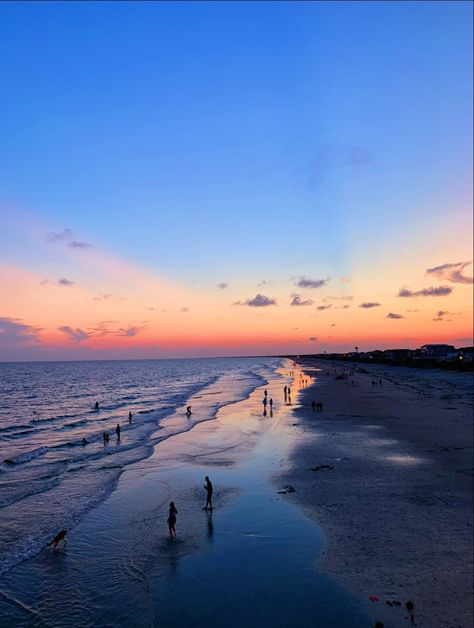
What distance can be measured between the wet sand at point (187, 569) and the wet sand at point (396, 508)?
0.96 m

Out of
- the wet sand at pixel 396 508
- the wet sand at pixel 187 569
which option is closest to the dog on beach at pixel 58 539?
the wet sand at pixel 187 569

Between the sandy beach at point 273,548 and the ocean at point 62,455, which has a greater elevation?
the sandy beach at point 273,548

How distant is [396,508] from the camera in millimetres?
19859

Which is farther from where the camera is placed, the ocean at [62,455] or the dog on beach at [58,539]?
the ocean at [62,455]

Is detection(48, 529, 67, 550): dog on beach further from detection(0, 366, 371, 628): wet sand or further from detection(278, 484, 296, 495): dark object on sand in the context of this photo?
detection(278, 484, 296, 495): dark object on sand

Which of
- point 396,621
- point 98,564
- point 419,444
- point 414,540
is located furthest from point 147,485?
point 419,444

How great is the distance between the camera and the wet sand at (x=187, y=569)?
12.8 m

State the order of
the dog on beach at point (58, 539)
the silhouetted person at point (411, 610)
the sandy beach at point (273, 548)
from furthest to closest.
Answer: the dog on beach at point (58, 539)
the sandy beach at point (273, 548)
the silhouetted person at point (411, 610)

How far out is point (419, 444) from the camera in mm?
33094

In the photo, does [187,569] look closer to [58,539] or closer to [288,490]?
[58,539]

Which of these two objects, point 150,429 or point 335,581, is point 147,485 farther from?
point 150,429

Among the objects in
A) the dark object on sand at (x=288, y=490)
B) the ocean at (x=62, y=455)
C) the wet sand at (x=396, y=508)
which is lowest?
the ocean at (x=62, y=455)

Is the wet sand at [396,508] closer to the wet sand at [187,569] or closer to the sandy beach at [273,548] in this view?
the sandy beach at [273,548]

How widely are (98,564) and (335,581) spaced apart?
317 inches
